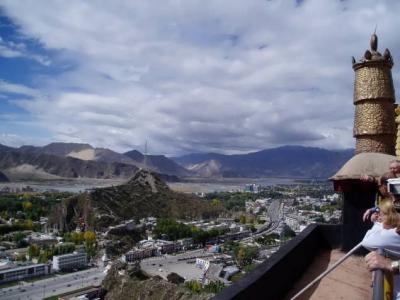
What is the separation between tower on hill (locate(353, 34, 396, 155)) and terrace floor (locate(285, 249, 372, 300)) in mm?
1297

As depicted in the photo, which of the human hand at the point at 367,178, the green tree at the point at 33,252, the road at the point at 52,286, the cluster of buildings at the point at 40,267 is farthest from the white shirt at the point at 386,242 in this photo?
the green tree at the point at 33,252

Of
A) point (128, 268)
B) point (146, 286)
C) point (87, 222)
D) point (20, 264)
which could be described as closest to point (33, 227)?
point (87, 222)

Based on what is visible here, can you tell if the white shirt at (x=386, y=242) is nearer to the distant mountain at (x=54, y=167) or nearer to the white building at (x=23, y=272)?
the white building at (x=23, y=272)

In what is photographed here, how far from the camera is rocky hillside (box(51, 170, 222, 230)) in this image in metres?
49.2

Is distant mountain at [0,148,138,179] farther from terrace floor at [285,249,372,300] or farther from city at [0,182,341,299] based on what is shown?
terrace floor at [285,249,372,300]

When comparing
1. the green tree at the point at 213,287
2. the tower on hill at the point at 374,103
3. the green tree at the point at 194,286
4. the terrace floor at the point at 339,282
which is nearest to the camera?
the terrace floor at the point at 339,282

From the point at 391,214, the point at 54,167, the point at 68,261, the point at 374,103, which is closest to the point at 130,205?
the point at 68,261

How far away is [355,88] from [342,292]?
8.19ft

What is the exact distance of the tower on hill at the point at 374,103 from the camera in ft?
14.3

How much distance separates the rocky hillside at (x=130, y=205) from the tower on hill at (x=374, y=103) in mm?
45624

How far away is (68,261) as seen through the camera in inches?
1172

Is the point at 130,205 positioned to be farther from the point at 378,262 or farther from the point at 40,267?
the point at 378,262

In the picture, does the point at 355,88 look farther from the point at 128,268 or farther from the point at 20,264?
the point at 20,264

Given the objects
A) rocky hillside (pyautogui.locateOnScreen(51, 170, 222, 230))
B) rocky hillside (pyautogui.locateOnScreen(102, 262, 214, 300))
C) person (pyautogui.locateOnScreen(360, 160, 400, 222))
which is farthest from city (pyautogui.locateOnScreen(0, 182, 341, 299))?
person (pyautogui.locateOnScreen(360, 160, 400, 222))
